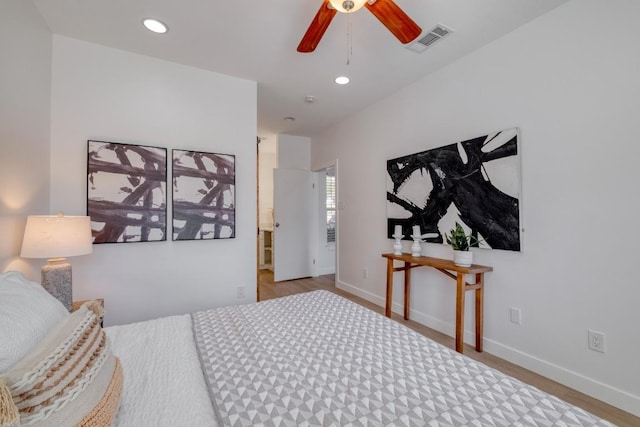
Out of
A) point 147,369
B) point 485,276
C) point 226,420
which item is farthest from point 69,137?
point 485,276

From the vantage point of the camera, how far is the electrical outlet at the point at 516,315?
2.14 meters

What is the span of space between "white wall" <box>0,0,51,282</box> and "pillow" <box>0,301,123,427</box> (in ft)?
4.50

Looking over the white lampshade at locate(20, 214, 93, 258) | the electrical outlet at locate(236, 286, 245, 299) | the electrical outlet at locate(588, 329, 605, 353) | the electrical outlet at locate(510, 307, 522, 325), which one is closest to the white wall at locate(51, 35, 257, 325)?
the electrical outlet at locate(236, 286, 245, 299)

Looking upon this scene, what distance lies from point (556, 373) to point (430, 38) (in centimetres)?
266

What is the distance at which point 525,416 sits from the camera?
2.63ft

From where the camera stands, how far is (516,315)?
2.16 m

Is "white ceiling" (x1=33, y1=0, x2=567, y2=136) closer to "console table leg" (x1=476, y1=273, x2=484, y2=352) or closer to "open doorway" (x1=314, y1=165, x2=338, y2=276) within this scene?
"console table leg" (x1=476, y1=273, x2=484, y2=352)

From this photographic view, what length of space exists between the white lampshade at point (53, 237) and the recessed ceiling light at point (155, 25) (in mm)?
1488

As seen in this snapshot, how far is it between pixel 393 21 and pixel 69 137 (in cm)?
256

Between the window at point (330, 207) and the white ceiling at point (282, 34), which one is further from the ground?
the white ceiling at point (282, 34)

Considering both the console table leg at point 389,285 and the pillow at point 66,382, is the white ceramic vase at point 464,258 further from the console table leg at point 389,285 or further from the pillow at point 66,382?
the pillow at point 66,382

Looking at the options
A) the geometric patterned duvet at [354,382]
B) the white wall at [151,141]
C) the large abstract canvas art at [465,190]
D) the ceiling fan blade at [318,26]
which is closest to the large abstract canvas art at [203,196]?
the white wall at [151,141]

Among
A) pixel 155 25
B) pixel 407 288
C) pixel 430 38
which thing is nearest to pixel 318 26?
pixel 430 38

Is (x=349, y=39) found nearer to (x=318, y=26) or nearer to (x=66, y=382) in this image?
(x=318, y=26)
